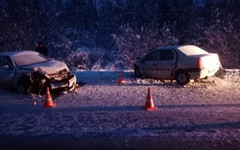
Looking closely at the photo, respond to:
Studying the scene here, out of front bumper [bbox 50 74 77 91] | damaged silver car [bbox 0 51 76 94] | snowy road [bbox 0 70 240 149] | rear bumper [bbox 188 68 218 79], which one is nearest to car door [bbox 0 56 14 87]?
damaged silver car [bbox 0 51 76 94]

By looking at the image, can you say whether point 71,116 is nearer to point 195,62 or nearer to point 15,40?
point 195,62

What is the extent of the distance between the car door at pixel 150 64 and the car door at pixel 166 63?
0.23 m

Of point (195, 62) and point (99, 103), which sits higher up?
point (195, 62)

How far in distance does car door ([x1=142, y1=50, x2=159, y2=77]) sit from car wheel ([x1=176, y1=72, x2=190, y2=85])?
1.16 m

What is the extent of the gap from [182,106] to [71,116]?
3.15 m

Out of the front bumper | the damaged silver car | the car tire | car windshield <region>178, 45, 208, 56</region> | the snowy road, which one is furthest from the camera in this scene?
car windshield <region>178, 45, 208, 56</region>

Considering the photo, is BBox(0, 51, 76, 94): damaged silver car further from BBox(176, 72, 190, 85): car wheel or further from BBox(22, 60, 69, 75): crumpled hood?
BBox(176, 72, 190, 85): car wheel

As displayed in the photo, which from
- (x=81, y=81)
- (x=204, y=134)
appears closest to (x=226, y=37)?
(x=81, y=81)

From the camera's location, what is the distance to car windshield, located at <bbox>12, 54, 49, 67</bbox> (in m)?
9.71

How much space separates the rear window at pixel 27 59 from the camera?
31.9 feet

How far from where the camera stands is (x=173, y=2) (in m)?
43.4

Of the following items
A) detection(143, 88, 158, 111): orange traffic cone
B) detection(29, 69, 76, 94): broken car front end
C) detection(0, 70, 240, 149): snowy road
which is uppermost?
detection(29, 69, 76, 94): broken car front end

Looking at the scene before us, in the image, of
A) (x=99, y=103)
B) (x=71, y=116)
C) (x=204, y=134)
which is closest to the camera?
(x=204, y=134)

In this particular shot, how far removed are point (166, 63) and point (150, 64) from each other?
2.86ft
